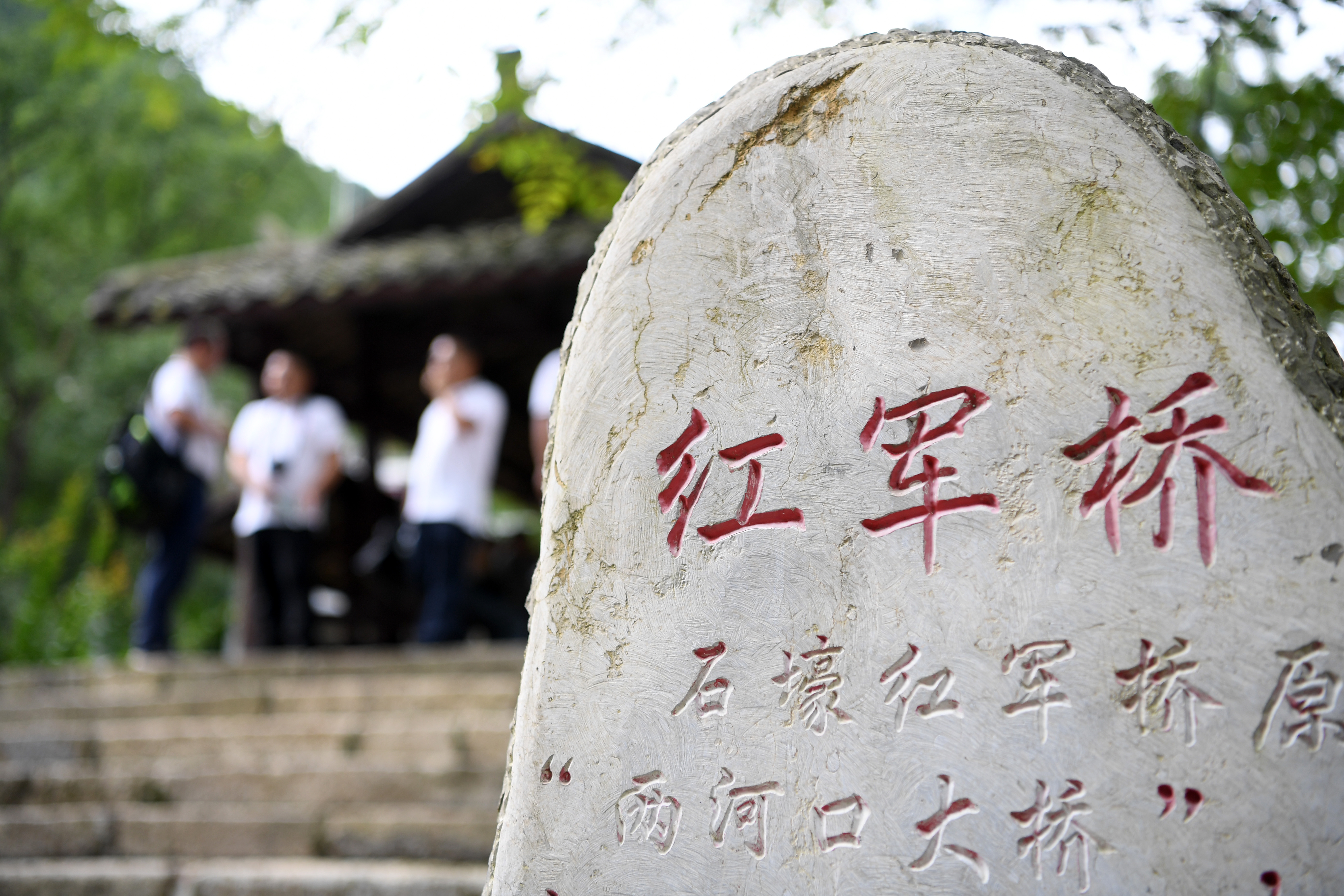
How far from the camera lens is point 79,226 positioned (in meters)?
13.9

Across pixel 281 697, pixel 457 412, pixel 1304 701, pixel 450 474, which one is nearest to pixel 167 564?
pixel 281 697

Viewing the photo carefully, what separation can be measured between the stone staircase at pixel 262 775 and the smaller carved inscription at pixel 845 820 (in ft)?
4.46

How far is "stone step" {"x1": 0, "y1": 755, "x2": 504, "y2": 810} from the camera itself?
10.1 ft

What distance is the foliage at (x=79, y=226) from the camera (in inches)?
472

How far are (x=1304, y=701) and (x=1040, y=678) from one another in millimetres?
325

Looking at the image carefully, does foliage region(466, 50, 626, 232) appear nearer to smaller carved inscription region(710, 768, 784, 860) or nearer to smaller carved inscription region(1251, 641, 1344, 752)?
smaller carved inscription region(710, 768, 784, 860)

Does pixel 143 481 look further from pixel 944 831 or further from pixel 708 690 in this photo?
pixel 944 831

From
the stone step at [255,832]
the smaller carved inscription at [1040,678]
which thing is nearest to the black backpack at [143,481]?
the stone step at [255,832]

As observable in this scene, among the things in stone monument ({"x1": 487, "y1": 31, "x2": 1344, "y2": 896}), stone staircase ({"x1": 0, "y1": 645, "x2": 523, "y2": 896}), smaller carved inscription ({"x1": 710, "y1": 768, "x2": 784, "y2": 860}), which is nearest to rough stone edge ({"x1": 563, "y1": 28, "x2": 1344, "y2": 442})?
stone monument ({"x1": 487, "y1": 31, "x2": 1344, "y2": 896})

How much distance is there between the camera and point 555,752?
5.06 ft

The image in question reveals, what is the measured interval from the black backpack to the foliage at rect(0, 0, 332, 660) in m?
6.97

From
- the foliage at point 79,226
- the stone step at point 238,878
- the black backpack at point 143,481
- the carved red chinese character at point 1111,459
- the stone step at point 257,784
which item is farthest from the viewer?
the foliage at point 79,226

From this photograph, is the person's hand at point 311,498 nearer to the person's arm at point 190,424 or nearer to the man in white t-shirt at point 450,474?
the person's arm at point 190,424

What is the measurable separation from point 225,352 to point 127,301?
0.67 metres
